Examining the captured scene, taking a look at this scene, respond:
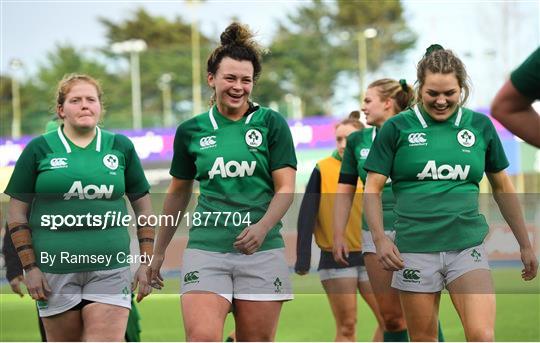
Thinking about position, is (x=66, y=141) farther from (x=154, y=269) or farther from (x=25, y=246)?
(x=154, y=269)

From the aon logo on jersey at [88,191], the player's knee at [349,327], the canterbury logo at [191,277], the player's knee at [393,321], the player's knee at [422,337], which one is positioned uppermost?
the aon logo on jersey at [88,191]

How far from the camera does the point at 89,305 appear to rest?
657 centimetres

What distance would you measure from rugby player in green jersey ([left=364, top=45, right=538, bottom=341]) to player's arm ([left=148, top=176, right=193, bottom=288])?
1.00 m

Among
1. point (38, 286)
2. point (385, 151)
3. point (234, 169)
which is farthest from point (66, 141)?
point (385, 151)

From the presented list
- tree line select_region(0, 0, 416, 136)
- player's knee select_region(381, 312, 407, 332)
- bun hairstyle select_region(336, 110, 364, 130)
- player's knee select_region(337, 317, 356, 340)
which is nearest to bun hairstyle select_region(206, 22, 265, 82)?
player's knee select_region(381, 312, 407, 332)

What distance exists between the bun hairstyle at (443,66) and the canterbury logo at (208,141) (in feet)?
3.79

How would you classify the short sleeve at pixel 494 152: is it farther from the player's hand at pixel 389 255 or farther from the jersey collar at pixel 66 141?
the jersey collar at pixel 66 141

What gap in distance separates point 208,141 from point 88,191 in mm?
775

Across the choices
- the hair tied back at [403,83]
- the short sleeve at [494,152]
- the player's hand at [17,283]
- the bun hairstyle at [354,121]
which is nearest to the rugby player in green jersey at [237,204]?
the short sleeve at [494,152]

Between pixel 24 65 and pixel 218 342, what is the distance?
246ft

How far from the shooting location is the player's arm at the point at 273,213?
6117 mm

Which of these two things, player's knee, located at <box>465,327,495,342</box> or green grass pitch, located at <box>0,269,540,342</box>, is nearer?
player's knee, located at <box>465,327,495,342</box>

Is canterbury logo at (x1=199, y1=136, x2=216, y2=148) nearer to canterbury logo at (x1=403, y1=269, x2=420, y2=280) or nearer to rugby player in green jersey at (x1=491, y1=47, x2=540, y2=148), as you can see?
canterbury logo at (x1=403, y1=269, x2=420, y2=280)

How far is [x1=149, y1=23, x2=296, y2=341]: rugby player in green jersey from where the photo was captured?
6.19 metres
